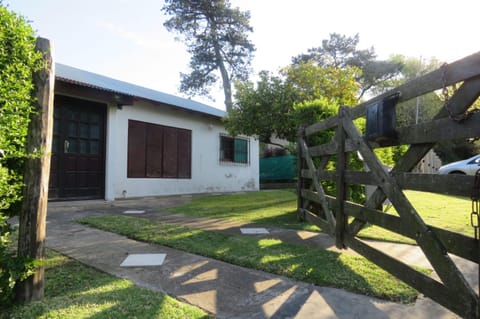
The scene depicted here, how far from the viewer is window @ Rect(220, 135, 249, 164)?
40.4 feet

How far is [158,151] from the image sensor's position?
31.5 feet

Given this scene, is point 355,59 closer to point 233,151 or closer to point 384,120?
point 233,151

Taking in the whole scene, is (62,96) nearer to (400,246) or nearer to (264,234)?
(264,234)

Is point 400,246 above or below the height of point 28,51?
below

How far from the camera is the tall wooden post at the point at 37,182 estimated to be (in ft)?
6.57

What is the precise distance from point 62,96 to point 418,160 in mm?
7911

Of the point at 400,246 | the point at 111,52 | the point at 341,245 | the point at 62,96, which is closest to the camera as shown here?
the point at 341,245

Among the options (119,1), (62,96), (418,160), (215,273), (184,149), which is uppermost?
(119,1)

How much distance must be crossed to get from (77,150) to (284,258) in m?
6.69

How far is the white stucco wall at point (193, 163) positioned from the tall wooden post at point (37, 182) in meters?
6.27

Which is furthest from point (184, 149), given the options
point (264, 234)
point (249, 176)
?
point (264, 234)

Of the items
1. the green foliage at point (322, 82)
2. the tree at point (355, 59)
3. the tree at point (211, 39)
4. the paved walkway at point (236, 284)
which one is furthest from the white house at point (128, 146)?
the tree at point (355, 59)

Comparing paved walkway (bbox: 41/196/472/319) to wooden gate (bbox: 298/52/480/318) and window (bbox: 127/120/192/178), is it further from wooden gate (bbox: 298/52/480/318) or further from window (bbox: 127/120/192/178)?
window (bbox: 127/120/192/178)

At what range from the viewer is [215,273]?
8.63ft
